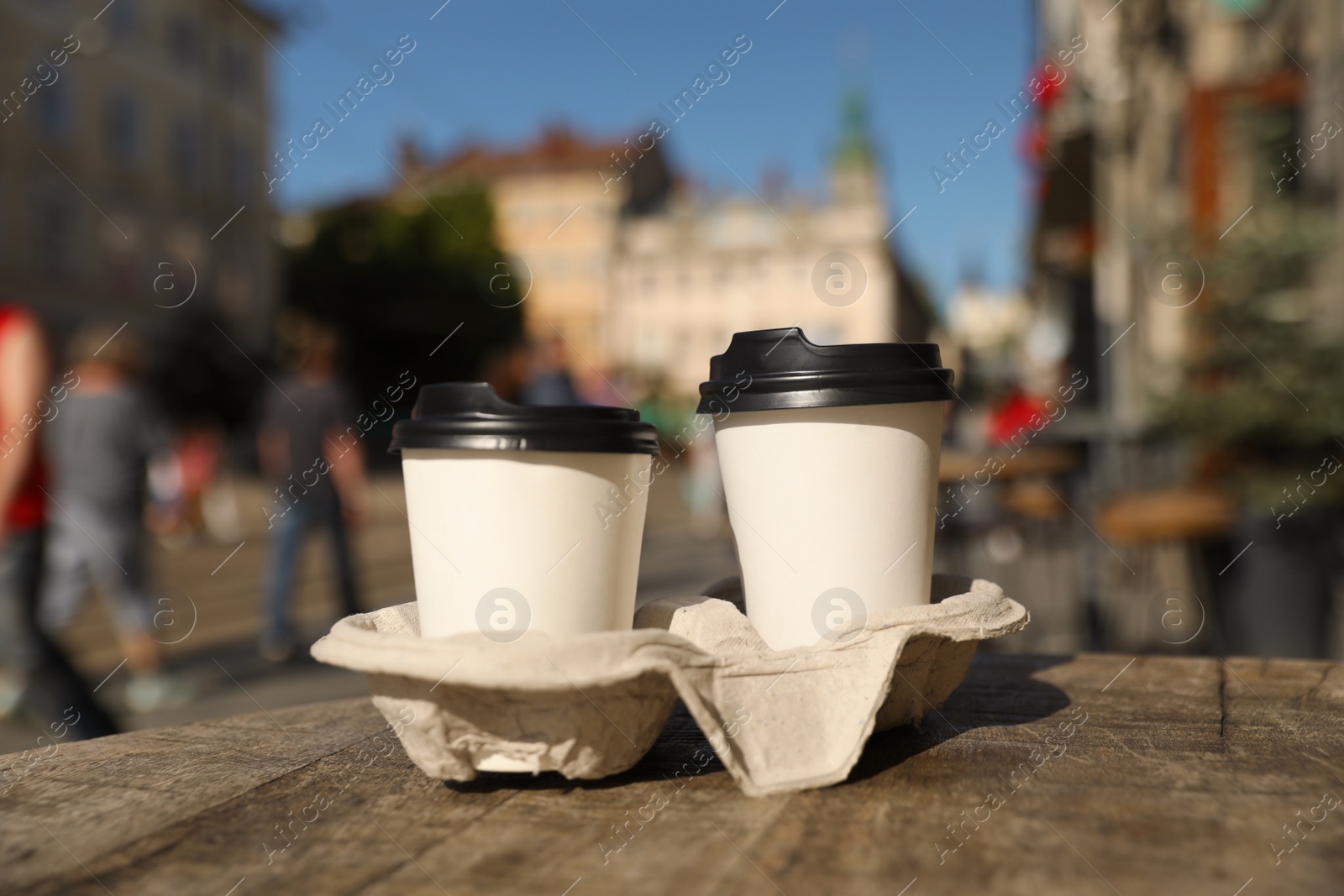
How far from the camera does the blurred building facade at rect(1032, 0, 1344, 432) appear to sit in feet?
18.4

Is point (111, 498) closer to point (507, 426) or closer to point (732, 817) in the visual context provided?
point (507, 426)

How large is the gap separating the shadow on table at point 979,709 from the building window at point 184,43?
2948cm

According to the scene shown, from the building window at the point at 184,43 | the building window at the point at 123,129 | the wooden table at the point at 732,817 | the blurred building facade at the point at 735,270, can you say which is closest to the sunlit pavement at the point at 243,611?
the wooden table at the point at 732,817

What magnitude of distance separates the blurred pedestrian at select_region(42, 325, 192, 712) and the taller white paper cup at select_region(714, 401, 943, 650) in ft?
13.6

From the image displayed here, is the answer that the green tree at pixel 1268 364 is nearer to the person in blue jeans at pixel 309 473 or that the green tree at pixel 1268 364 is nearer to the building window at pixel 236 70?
the person in blue jeans at pixel 309 473

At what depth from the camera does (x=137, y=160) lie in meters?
25.4

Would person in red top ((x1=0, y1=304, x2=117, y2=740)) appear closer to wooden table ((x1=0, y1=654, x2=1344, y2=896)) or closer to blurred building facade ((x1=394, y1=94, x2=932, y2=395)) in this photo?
wooden table ((x1=0, y1=654, x2=1344, y2=896))

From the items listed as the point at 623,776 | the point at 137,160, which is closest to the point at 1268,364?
the point at 623,776

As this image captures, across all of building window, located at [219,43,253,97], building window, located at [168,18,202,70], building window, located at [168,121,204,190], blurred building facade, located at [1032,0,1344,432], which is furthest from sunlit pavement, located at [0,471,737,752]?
building window, located at [219,43,253,97]

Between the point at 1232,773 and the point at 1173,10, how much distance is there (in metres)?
A: 9.80

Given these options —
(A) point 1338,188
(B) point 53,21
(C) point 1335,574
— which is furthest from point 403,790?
(B) point 53,21

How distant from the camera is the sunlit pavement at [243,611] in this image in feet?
15.7

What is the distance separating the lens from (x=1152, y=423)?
555cm

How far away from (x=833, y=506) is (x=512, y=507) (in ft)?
1.27
